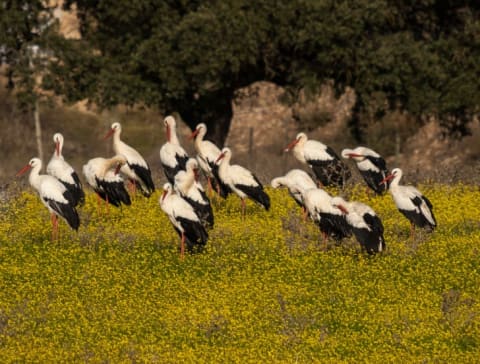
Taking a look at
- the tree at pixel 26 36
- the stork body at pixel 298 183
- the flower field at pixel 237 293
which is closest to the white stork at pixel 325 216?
the flower field at pixel 237 293

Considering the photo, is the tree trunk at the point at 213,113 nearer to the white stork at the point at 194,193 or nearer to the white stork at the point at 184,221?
the white stork at the point at 194,193

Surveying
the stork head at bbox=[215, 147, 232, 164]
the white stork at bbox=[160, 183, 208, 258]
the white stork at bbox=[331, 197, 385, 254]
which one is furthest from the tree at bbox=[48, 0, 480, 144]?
the white stork at bbox=[331, 197, 385, 254]

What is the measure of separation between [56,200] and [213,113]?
15.7 m

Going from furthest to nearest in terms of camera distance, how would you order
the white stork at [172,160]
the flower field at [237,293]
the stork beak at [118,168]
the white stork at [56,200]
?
1. the white stork at [172,160]
2. the stork beak at [118,168]
3. the white stork at [56,200]
4. the flower field at [237,293]

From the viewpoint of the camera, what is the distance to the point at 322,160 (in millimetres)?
24453

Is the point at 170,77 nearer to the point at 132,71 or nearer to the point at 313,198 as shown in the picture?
the point at 132,71

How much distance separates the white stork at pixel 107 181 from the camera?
22109 millimetres

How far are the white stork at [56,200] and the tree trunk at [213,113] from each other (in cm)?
1449

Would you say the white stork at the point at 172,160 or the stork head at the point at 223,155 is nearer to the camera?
the stork head at the point at 223,155

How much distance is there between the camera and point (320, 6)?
31.5 meters

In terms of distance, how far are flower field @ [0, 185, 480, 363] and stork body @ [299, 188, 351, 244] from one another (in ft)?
0.90

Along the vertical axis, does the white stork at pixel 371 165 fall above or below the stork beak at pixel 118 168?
below

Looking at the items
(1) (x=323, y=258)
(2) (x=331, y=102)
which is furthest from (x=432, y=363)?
(2) (x=331, y=102)

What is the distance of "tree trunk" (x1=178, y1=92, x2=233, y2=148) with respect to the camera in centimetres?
3497
